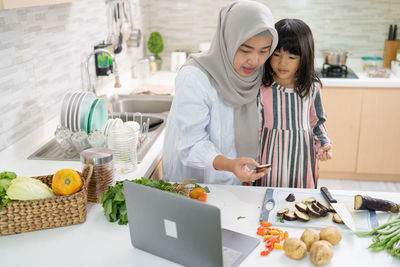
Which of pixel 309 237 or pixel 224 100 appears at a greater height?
pixel 224 100

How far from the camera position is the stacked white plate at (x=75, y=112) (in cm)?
203

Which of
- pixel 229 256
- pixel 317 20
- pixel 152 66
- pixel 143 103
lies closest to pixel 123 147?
pixel 229 256

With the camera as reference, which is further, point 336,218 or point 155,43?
point 155,43

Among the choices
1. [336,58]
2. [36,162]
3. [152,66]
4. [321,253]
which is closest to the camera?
[321,253]

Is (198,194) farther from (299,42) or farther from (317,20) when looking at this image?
(317,20)

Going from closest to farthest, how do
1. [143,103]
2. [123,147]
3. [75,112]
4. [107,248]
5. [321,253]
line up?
[321,253], [107,248], [123,147], [75,112], [143,103]

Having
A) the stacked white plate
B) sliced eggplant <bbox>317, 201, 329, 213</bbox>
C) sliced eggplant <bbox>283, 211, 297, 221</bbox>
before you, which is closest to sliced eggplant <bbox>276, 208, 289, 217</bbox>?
sliced eggplant <bbox>283, 211, 297, 221</bbox>

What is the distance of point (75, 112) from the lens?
79.8 inches

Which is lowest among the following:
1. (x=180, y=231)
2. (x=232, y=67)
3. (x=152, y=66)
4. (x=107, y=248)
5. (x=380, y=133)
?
(x=380, y=133)

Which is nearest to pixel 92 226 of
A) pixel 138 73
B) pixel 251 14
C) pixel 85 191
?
pixel 85 191

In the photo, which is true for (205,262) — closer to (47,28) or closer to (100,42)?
(47,28)

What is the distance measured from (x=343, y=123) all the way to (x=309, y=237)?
241 centimetres

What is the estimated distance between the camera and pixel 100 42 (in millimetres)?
2826

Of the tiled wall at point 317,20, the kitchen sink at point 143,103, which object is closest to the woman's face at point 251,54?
the kitchen sink at point 143,103
